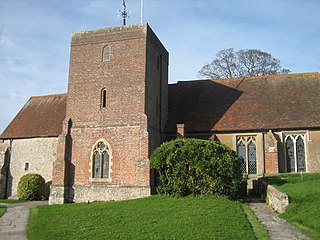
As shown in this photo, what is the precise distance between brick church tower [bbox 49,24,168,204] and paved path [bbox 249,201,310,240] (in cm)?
675

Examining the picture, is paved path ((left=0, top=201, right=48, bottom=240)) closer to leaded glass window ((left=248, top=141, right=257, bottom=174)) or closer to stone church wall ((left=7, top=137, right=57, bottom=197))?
stone church wall ((left=7, top=137, right=57, bottom=197))

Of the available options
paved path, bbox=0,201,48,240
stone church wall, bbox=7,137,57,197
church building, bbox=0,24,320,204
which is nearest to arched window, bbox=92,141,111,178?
church building, bbox=0,24,320,204

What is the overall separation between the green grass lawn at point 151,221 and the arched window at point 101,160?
206 inches

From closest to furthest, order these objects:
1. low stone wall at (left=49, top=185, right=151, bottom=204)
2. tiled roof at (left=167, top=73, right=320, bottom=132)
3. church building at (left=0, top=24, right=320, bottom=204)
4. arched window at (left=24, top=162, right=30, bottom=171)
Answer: low stone wall at (left=49, top=185, right=151, bottom=204)
church building at (left=0, top=24, right=320, bottom=204)
tiled roof at (left=167, top=73, right=320, bottom=132)
arched window at (left=24, top=162, right=30, bottom=171)

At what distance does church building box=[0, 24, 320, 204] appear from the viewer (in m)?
20.5

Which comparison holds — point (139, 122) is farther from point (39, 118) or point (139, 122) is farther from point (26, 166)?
point (39, 118)

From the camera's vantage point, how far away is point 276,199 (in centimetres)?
1435

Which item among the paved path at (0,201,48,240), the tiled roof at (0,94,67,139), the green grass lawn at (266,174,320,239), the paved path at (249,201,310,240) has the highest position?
the tiled roof at (0,94,67,139)

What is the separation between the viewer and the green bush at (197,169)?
54.3 feet

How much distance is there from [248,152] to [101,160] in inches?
377

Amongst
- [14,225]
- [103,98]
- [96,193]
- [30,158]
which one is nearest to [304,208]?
[14,225]

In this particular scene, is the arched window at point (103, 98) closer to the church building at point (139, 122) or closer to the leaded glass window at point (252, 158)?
the church building at point (139, 122)

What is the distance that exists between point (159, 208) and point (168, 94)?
48.5 ft

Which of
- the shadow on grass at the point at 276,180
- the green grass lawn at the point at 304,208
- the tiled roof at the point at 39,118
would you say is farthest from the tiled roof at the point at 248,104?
the tiled roof at the point at 39,118
